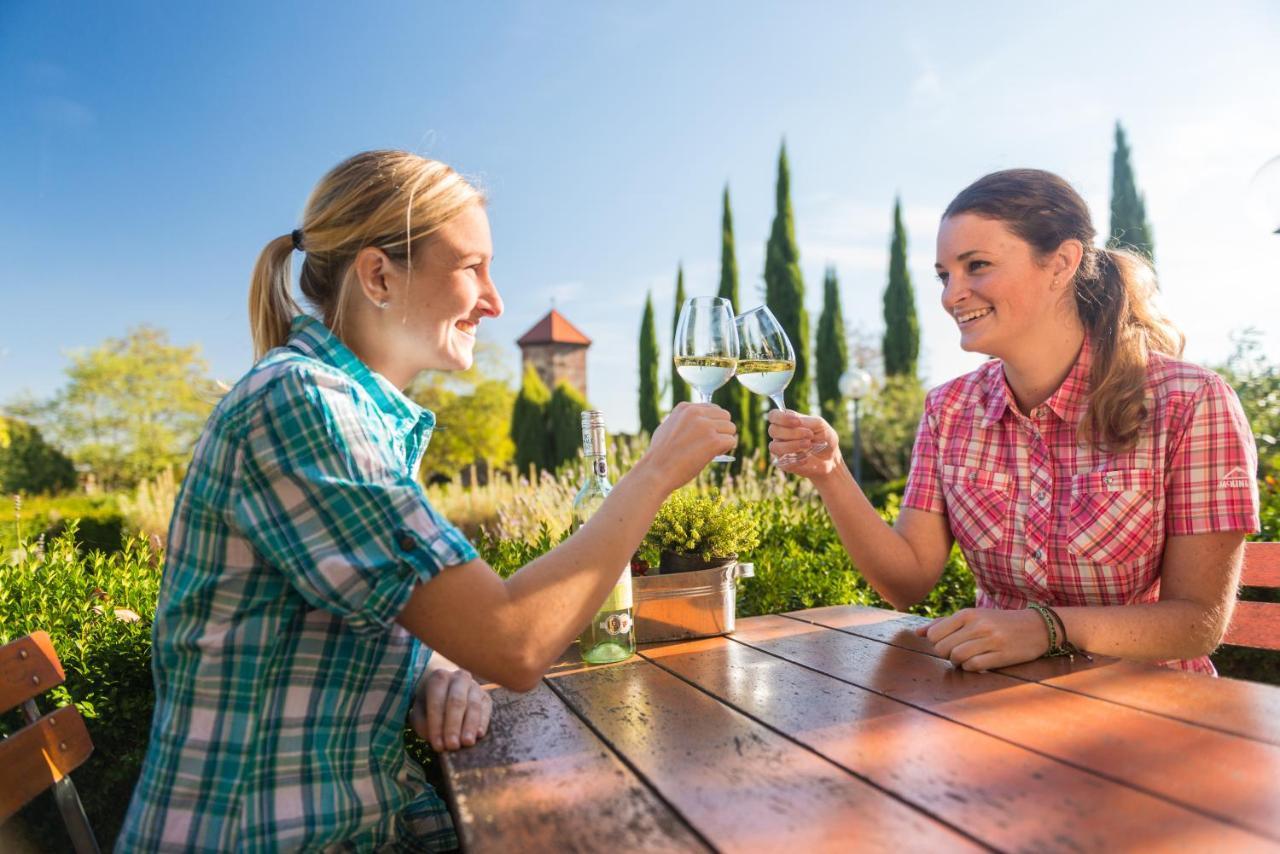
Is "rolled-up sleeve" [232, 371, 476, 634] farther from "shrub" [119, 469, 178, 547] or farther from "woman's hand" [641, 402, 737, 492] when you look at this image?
"shrub" [119, 469, 178, 547]

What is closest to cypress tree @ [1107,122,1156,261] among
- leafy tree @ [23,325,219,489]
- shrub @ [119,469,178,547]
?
shrub @ [119,469,178,547]

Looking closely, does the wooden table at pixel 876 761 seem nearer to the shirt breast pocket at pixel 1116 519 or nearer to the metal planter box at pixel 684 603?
the metal planter box at pixel 684 603

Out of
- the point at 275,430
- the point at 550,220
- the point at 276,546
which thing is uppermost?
the point at 550,220

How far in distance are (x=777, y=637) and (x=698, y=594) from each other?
22cm

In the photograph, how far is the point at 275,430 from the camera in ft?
3.60

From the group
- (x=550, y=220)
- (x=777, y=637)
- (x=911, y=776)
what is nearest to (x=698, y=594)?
(x=777, y=637)

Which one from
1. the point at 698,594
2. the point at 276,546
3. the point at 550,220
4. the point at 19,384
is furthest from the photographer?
the point at 19,384

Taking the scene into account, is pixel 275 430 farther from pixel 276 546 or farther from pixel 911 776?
pixel 911 776

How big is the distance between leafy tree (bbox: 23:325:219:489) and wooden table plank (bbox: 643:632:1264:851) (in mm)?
34083

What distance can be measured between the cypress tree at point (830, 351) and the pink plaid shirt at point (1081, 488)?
73.7ft

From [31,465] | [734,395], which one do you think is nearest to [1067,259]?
[734,395]

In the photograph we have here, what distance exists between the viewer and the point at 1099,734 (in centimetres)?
110

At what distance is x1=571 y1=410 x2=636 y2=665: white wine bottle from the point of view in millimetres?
1590

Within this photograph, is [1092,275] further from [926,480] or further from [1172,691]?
[1172,691]
